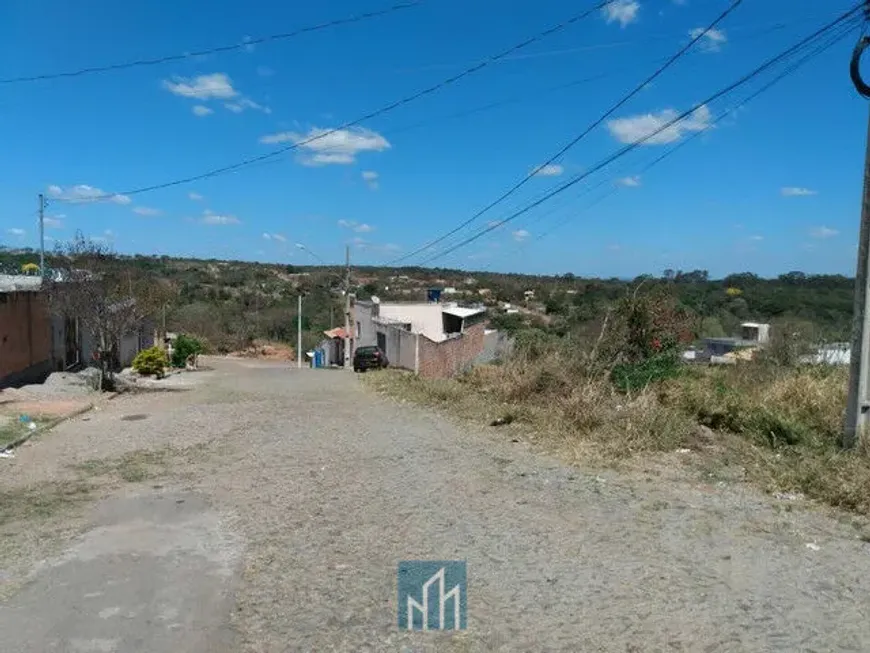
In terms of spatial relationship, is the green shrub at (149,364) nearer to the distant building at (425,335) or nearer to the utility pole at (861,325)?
the distant building at (425,335)

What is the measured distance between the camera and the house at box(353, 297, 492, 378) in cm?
3494

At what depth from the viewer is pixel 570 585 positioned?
5.43 meters

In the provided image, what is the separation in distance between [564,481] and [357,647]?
4653 mm

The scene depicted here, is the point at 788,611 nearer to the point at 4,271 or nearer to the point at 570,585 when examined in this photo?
the point at 570,585

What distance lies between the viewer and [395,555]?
6.09m

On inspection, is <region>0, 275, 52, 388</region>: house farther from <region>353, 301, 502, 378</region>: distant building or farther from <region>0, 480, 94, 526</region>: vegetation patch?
<region>353, 301, 502, 378</region>: distant building

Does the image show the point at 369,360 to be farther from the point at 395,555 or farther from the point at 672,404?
the point at 395,555

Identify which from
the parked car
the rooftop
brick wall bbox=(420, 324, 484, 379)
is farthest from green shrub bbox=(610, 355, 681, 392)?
the rooftop

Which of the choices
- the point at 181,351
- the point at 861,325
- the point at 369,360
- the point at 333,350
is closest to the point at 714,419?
the point at 861,325

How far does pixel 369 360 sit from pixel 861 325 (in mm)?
33034

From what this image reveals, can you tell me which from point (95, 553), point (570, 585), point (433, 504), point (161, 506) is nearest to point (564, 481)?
point (433, 504)

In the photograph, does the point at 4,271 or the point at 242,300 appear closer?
the point at 4,271

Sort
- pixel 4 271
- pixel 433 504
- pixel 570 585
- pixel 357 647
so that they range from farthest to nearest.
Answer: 1. pixel 4 271
2. pixel 433 504
3. pixel 570 585
4. pixel 357 647

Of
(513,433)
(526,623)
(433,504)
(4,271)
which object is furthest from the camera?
(4,271)
